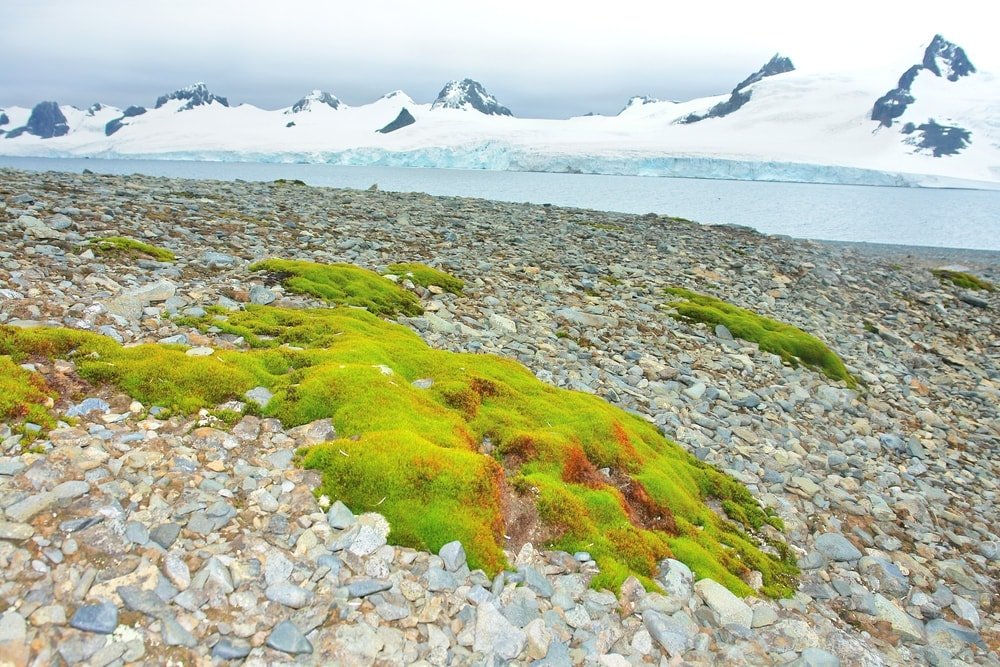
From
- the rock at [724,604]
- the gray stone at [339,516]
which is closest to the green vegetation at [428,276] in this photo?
the gray stone at [339,516]

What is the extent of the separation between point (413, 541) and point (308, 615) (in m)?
1.29

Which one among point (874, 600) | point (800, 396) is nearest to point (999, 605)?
point (874, 600)

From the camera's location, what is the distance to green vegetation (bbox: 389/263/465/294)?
727 inches

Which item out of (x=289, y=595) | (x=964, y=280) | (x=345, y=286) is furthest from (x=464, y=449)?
(x=964, y=280)

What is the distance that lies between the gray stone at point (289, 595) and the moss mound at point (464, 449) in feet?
3.56

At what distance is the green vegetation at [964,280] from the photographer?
1431 inches

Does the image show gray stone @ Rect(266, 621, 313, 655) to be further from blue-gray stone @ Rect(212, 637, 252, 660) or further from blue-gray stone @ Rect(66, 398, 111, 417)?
blue-gray stone @ Rect(66, 398, 111, 417)

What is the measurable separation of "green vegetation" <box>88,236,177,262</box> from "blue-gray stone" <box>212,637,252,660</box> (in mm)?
12611

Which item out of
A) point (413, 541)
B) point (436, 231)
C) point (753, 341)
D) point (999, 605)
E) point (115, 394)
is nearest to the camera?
point (413, 541)

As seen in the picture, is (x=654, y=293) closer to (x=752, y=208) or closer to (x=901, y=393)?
(x=901, y=393)

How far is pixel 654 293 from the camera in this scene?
22469 millimetres

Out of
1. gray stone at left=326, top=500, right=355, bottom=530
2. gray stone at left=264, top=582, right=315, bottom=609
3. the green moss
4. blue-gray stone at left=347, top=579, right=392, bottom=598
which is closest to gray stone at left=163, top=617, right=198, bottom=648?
gray stone at left=264, top=582, right=315, bottom=609

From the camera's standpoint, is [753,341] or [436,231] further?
[436,231]

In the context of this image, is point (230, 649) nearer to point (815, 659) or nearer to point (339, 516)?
point (339, 516)
